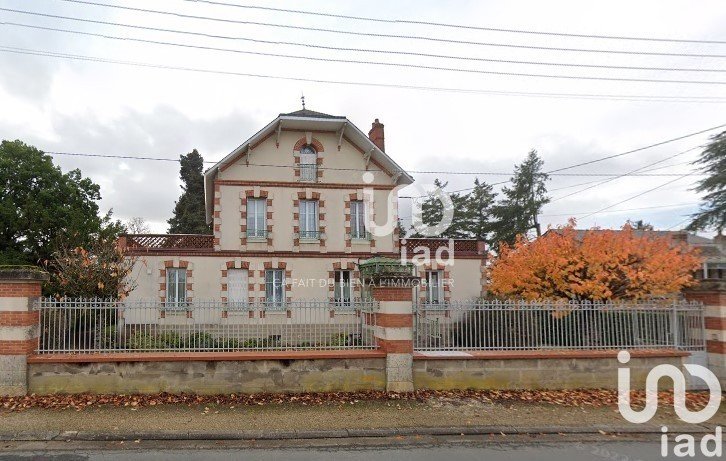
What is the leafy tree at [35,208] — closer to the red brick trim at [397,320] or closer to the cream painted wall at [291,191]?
the cream painted wall at [291,191]

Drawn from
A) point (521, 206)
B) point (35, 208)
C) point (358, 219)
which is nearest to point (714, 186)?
point (521, 206)

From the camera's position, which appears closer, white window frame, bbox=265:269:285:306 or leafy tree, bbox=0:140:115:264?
white window frame, bbox=265:269:285:306

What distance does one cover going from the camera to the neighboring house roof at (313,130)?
19.0 meters

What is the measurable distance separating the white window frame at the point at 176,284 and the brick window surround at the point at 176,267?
0.13 metres

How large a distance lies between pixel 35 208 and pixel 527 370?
29.0 m

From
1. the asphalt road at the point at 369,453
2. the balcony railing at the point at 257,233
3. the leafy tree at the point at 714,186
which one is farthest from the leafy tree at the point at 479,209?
the asphalt road at the point at 369,453

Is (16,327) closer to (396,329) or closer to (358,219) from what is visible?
(396,329)

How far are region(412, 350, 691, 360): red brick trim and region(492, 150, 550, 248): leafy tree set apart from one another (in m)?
29.2

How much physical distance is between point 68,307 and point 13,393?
157cm

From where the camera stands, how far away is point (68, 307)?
8164 mm

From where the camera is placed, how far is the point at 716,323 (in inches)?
370

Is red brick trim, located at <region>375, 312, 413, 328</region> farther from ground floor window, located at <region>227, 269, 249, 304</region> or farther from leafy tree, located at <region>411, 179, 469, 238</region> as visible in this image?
leafy tree, located at <region>411, 179, 469, 238</region>

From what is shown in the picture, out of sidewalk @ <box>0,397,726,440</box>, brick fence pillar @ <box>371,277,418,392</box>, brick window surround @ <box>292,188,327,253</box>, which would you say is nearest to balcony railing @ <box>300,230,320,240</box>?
brick window surround @ <box>292,188,327,253</box>

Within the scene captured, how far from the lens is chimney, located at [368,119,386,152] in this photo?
21891mm
